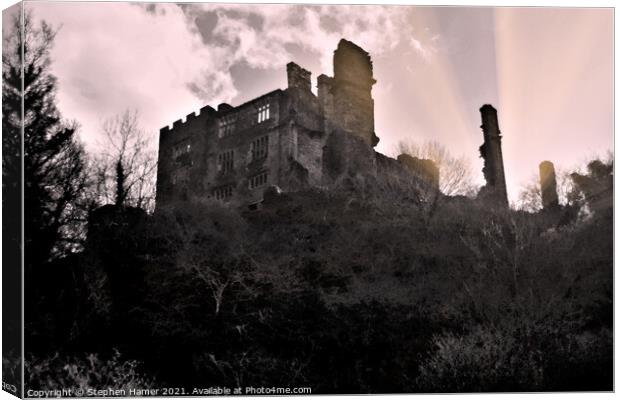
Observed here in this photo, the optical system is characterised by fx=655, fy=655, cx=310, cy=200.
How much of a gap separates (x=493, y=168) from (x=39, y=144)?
63.0 feet

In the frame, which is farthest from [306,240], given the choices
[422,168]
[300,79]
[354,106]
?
[354,106]

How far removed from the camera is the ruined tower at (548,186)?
47.3ft

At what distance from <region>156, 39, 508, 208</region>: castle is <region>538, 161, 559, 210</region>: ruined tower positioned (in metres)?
4.66

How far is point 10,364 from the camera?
988 centimetres

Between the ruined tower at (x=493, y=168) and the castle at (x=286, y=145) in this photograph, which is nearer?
the ruined tower at (x=493, y=168)

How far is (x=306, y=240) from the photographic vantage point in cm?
1683

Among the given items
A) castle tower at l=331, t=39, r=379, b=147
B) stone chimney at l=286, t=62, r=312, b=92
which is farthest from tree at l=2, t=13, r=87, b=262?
castle tower at l=331, t=39, r=379, b=147

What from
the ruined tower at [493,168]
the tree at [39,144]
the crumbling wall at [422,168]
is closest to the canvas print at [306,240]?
the tree at [39,144]

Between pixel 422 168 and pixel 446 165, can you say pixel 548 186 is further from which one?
pixel 422 168

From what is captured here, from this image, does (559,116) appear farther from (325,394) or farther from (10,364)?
(10,364)

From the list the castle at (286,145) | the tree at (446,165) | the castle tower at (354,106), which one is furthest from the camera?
the castle tower at (354,106)

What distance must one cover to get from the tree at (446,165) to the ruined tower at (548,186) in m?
2.43

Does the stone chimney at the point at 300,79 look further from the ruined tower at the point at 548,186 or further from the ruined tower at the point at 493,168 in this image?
the ruined tower at the point at 548,186

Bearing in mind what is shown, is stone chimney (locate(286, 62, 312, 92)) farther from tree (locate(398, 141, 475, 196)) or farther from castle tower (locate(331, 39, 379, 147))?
tree (locate(398, 141, 475, 196))
